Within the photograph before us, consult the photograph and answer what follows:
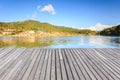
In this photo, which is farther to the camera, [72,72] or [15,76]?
[72,72]

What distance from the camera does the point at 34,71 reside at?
4961mm

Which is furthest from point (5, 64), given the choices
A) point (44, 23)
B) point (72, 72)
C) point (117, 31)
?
point (44, 23)

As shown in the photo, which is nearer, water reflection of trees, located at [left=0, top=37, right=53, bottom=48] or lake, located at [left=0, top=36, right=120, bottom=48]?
lake, located at [left=0, top=36, right=120, bottom=48]

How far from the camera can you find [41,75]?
4578 mm

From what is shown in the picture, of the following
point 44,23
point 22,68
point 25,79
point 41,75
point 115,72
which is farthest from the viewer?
point 44,23

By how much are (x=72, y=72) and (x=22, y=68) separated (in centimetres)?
193

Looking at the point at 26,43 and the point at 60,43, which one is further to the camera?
the point at 60,43

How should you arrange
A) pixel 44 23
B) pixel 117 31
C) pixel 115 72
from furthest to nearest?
1. pixel 44 23
2. pixel 117 31
3. pixel 115 72

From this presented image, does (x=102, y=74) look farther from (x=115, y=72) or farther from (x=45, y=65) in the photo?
(x=45, y=65)

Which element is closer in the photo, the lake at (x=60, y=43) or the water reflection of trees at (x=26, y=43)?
the lake at (x=60, y=43)

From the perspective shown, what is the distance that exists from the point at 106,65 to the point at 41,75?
2865 millimetres

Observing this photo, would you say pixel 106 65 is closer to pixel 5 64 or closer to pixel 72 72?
pixel 72 72

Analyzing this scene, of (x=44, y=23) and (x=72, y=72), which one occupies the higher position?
(x=44, y=23)

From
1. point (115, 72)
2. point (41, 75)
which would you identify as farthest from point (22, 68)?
point (115, 72)
